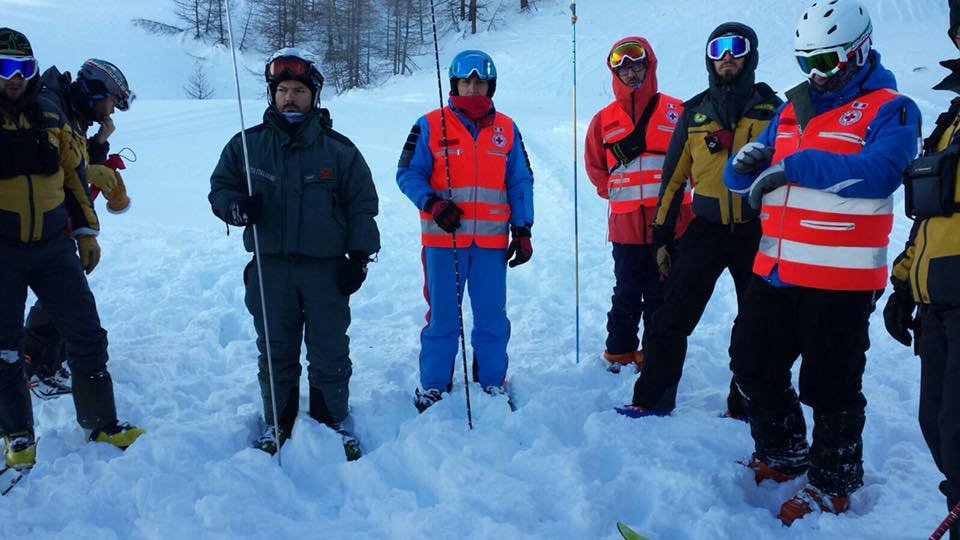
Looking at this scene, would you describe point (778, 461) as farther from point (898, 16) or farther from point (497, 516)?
point (898, 16)

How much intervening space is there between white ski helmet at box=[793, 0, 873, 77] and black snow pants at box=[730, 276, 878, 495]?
99 centimetres

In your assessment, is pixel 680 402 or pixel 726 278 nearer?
pixel 680 402

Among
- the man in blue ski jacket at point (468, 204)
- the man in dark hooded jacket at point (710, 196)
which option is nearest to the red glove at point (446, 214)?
the man in blue ski jacket at point (468, 204)

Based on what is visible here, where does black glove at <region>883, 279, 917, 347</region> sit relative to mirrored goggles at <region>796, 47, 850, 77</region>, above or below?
below

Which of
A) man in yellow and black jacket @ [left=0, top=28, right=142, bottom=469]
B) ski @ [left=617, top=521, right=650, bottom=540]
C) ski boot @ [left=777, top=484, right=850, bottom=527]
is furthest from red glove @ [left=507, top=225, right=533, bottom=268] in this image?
man in yellow and black jacket @ [left=0, top=28, right=142, bottom=469]

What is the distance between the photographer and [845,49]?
2.68m

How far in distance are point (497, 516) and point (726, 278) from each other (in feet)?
15.4

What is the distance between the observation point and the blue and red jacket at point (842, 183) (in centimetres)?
258

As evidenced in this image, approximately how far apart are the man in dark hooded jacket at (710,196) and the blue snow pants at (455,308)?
1.00 m

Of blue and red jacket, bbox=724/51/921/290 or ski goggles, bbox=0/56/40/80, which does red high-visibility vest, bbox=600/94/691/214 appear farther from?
ski goggles, bbox=0/56/40/80

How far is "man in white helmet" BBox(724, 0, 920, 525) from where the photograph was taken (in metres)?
2.64

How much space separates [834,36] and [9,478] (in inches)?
170

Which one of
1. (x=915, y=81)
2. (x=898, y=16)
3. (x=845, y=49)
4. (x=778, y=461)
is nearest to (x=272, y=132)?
(x=845, y=49)

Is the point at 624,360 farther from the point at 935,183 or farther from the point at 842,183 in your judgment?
the point at 935,183
